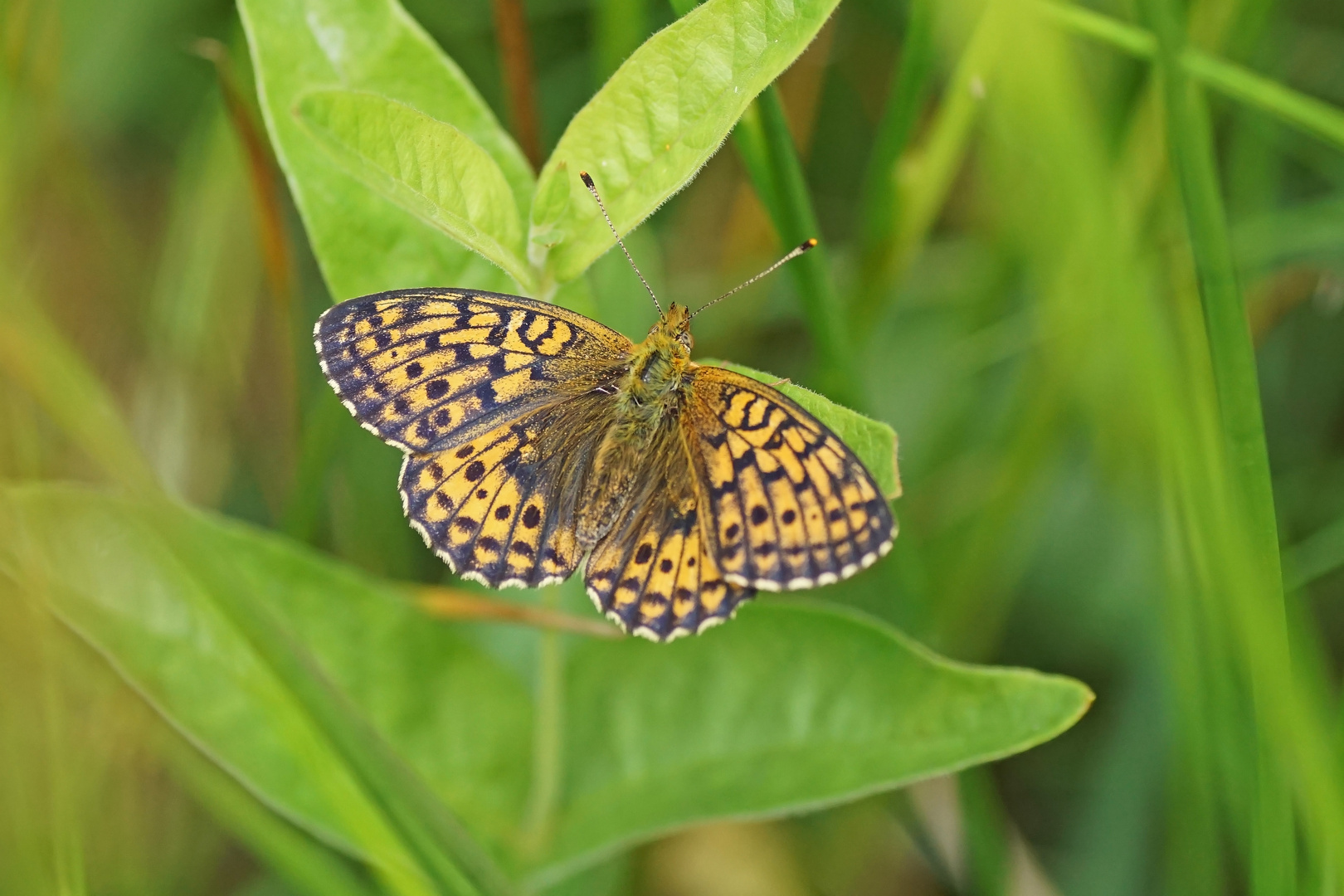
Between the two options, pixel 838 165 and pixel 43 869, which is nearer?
pixel 43 869

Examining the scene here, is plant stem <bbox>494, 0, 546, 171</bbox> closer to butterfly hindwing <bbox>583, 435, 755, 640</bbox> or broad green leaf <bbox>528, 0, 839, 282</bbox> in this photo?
broad green leaf <bbox>528, 0, 839, 282</bbox>

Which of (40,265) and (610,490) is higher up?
(40,265)

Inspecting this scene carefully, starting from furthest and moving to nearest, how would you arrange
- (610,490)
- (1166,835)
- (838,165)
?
(838,165) → (1166,835) → (610,490)

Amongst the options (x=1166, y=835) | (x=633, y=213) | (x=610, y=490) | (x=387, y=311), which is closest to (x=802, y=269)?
(x=633, y=213)

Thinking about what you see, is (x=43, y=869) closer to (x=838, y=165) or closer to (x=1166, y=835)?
(x=1166, y=835)

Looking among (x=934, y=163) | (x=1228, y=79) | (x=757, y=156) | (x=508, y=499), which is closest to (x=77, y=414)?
(x=508, y=499)

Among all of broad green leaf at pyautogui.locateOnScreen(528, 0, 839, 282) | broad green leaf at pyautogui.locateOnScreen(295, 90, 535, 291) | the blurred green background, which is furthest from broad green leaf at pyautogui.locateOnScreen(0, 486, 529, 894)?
broad green leaf at pyautogui.locateOnScreen(528, 0, 839, 282)

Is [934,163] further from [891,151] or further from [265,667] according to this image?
[265,667]
